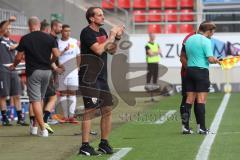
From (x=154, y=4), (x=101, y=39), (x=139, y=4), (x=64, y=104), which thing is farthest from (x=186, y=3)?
(x=101, y=39)

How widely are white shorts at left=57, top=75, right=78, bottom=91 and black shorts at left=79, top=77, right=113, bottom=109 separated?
531cm

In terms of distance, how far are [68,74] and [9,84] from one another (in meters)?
1.22

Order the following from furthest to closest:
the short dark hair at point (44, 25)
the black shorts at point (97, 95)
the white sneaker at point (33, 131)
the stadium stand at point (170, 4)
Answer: the stadium stand at point (170, 4)
the short dark hair at point (44, 25)
the white sneaker at point (33, 131)
the black shorts at point (97, 95)

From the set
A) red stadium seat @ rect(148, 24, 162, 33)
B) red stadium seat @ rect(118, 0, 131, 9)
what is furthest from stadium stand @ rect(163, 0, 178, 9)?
red stadium seat @ rect(148, 24, 162, 33)

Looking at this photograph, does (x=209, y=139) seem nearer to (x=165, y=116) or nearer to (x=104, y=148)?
(x=104, y=148)

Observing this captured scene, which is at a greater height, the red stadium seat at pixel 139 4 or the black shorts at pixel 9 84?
the red stadium seat at pixel 139 4

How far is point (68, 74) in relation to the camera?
1558 cm

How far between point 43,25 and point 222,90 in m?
13.4

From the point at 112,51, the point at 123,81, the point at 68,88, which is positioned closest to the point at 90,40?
the point at 112,51

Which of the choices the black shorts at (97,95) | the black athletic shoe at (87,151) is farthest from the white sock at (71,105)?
the black athletic shoe at (87,151)

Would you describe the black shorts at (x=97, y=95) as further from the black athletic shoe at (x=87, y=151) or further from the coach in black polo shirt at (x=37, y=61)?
the coach in black polo shirt at (x=37, y=61)

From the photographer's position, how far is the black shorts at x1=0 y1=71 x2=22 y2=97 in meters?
15.2

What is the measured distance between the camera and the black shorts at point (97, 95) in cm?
1009

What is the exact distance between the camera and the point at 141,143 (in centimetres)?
1146
